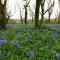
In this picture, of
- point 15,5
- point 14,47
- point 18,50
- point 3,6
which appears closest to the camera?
point 18,50

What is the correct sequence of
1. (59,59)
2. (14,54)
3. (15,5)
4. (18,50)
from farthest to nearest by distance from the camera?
(15,5) → (18,50) → (14,54) → (59,59)

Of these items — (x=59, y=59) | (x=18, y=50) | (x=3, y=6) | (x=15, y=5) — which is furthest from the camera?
(x=15, y=5)

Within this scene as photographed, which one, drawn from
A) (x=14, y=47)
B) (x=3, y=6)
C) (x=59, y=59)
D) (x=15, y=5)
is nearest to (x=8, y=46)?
(x=14, y=47)

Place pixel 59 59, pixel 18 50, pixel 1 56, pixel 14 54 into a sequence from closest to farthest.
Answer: pixel 59 59, pixel 1 56, pixel 14 54, pixel 18 50

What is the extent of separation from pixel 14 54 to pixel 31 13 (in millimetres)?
51954

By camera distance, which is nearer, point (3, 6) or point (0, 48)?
point (0, 48)

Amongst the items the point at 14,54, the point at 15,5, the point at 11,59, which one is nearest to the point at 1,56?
the point at 11,59

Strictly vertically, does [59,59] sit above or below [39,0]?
below

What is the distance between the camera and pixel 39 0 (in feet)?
55.7

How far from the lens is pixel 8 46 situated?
7.34 meters

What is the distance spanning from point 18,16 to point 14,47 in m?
53.4

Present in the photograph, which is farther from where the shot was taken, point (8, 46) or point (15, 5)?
point (15, 5)

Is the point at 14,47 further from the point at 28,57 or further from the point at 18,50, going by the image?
the point at 28,57

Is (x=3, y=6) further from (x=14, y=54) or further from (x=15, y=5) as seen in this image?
(x=15, y=5)
